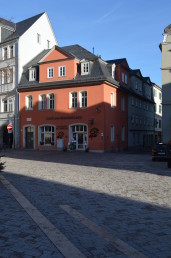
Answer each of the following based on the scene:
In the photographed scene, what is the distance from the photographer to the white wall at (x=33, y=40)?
120 feet

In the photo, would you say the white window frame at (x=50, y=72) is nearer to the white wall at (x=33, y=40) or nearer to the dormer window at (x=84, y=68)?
the dormer window at (x=84, y=68)

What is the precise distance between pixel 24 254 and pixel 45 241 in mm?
581

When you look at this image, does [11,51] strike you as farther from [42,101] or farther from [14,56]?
[42,101]

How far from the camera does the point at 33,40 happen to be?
38.5 metres

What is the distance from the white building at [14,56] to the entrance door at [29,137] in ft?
3.55

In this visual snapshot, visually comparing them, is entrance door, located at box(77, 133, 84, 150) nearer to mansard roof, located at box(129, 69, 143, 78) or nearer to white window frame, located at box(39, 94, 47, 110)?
white window frame, located at box(39, 94, 47, 110)

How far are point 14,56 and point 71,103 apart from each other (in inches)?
389

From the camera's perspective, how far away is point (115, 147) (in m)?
33.8

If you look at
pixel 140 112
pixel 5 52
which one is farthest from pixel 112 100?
pixel 5 52

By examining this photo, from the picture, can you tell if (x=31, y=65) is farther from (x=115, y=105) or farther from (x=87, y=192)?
(x=87, y=192)

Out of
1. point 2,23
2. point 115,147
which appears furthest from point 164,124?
point 2,23

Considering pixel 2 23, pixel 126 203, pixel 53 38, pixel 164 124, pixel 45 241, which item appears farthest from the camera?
pixel 53 38

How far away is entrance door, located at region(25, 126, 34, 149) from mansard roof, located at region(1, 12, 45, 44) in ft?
35.8

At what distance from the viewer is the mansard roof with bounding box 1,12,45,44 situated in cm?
3728
